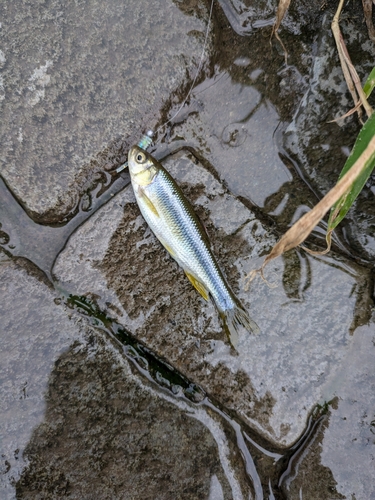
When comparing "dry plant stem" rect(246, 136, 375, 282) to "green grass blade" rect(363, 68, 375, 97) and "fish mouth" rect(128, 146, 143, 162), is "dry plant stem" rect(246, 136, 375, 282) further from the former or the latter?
"fish mouth" rect(128, 146, 143, 162)

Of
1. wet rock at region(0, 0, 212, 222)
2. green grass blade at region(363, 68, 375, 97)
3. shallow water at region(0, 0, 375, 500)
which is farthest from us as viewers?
wet rock at region(0, 0, 212, 222)

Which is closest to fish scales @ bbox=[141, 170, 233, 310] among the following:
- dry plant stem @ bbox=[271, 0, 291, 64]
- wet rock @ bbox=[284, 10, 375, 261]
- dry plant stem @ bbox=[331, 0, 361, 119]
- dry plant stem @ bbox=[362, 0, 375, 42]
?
wet rock @ bbox=[284, 10, 375, 261]

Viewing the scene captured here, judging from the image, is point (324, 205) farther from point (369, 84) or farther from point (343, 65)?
point (343, 65)

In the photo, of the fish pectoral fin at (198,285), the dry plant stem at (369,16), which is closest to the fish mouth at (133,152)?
the fish pectoral fin at (198,285)

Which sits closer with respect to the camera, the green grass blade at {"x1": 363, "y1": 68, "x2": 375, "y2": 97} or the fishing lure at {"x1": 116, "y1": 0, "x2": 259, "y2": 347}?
the green grass blade at {"x1": 363, "y1": 68, "x2": 375, "y2": 97}

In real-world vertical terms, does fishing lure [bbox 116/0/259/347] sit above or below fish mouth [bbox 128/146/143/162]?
below

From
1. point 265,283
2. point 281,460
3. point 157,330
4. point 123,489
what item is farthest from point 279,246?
point 123,489
